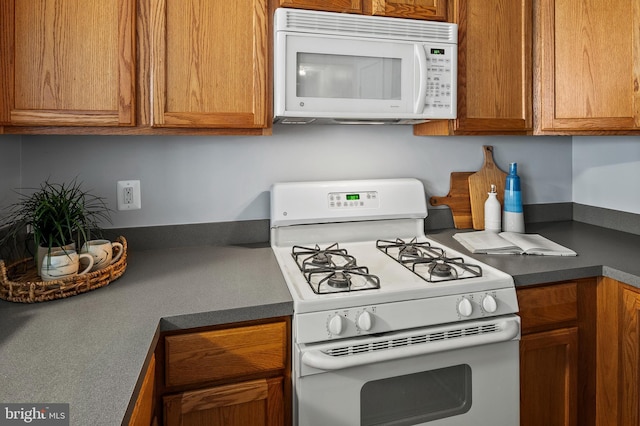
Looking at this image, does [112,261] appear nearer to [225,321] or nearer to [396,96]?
[225,321]

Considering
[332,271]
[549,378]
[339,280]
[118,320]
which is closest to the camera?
[118,320]

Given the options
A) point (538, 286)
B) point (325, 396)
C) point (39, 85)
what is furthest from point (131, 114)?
point (538, 286)

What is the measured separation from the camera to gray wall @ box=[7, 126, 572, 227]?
1606 millimetres

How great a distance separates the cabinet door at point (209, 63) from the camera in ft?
4.48

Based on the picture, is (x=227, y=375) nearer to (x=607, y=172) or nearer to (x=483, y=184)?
(x=483, y=184)

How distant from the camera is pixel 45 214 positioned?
122cm

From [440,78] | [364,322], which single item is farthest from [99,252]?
[440,78]

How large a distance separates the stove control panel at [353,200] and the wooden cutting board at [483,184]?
1.72 feet

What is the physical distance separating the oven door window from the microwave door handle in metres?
0.90

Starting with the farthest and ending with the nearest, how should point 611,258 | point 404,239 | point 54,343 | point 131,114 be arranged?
point 404,239 < point 611,258 < point 131,114 < point 54,343

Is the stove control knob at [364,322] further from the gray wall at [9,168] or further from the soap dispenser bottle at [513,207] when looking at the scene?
the gray wall at [9,168]

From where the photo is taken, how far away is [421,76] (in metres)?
1.56

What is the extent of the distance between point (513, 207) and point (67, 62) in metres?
1.76

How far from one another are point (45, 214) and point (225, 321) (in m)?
0.61
